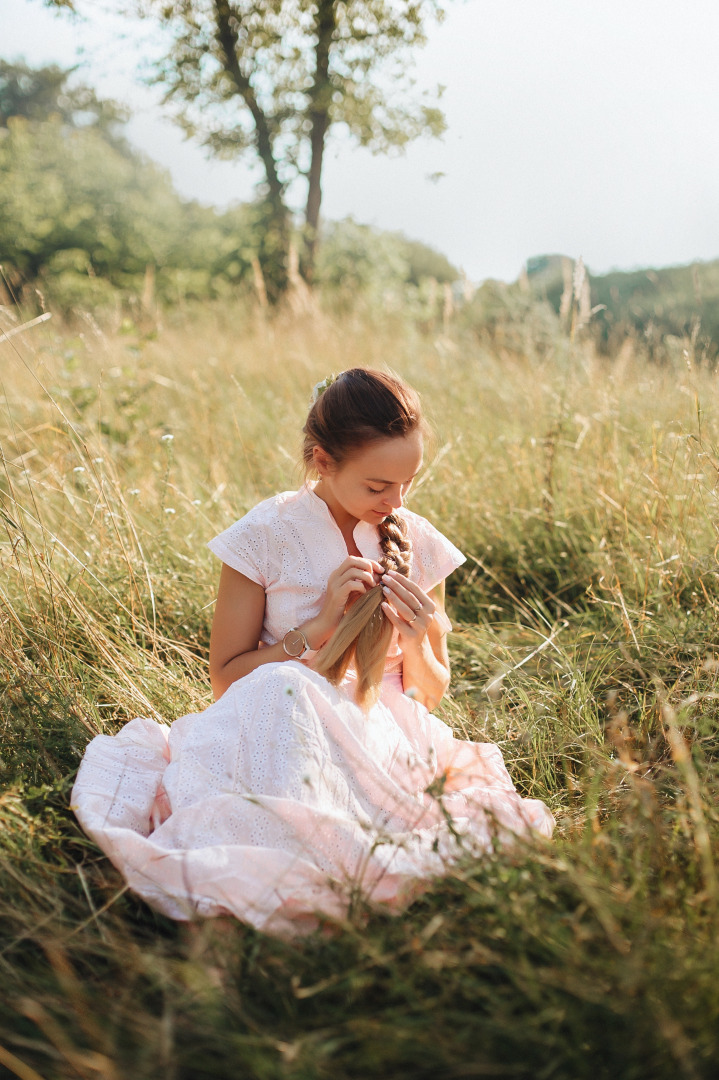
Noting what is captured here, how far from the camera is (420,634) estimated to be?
190 cm

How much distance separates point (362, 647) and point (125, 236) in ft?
52.9

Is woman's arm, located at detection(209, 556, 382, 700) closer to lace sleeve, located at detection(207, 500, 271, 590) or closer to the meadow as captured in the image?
lace sleeve, located at detection(207, 500, 271, 590)

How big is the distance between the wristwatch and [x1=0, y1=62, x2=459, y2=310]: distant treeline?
8.95 meters

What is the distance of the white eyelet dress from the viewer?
1409 mm

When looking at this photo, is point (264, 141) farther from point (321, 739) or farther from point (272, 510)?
point (321, 739)

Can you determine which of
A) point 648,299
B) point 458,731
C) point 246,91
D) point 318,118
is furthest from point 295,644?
point 246,91

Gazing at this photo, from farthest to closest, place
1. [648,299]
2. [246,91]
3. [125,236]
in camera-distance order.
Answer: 1. [125,236]
2. [246,91]
3. [648,299]

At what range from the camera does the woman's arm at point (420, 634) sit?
182 cm

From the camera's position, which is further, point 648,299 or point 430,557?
point 648,299

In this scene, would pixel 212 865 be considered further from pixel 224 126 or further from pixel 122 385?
pixel 224 126

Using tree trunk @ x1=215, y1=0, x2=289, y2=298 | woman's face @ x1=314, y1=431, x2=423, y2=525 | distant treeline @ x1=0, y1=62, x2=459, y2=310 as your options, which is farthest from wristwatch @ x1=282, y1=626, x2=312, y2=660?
distant treeline @ x1=0, y1=62, x2=459, y2=310

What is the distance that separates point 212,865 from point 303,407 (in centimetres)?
343

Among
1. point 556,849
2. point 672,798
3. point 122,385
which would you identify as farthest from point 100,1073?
point 122,385

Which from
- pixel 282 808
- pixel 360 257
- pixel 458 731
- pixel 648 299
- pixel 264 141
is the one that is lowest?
pixel 458 731
